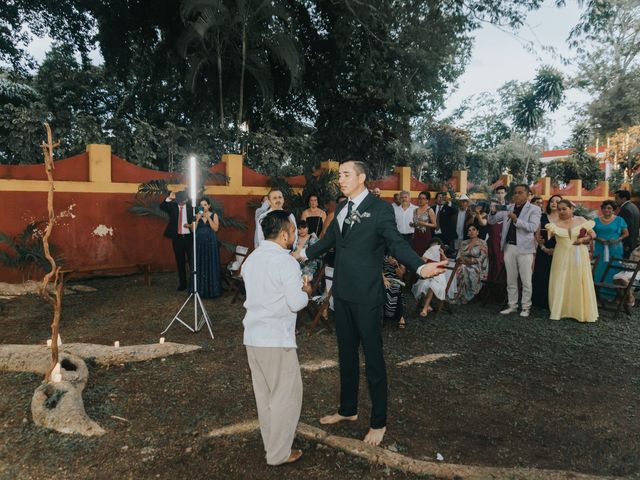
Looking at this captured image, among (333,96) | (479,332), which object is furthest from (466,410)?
(333,96)

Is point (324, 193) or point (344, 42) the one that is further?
point (344, 42)

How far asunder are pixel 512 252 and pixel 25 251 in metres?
7.80

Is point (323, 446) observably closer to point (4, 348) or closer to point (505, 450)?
point (505, 450)

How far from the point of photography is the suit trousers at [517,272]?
708cm

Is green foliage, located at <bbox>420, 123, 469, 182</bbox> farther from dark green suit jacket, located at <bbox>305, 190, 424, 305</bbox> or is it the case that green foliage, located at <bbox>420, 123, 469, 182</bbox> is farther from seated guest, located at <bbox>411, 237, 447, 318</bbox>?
dark green suit jacket, located at <bbox>305, 190, 424, 305</bbox>

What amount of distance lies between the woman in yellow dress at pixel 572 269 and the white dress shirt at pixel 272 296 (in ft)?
17.9

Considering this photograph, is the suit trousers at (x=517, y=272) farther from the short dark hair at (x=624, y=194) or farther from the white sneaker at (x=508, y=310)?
the short dark hair at (x=624, y=194)

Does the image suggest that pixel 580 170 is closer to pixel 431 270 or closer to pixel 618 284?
pixel 618 284

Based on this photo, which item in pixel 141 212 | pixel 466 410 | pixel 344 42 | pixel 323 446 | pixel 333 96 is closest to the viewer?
pixel 323 446

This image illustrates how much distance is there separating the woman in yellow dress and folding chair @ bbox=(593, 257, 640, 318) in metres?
0.59

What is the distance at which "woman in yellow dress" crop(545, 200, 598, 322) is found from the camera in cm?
693

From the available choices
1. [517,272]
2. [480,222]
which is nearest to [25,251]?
[480,222]

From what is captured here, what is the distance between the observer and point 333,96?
1546 cm

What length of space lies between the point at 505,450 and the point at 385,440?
0.84 m
